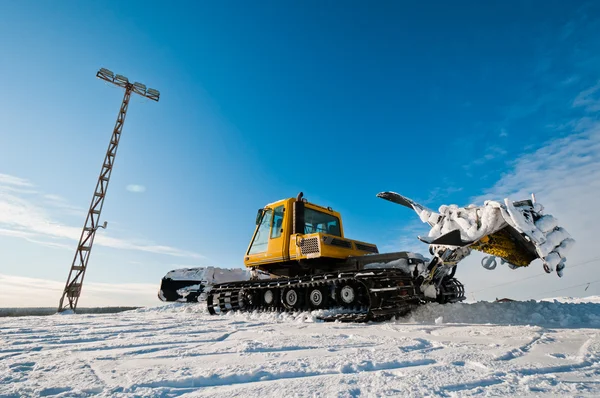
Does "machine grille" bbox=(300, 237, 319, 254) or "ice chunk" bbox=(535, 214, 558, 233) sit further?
"machine grille" bbox=(300, 237, 319, 254)

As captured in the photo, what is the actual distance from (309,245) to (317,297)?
1.20 m

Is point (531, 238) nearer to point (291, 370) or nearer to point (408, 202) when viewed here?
point (408, 202)

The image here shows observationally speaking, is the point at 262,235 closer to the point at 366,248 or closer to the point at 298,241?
the point at 298,241

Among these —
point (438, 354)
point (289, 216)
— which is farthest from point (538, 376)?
point (289, 216)

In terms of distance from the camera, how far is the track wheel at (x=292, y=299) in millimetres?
7695

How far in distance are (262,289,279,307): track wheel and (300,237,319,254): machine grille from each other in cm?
145

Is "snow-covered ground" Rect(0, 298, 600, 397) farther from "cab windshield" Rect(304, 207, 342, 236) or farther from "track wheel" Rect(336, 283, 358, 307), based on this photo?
"cab windshield" Rect(304, 207, 342, 236)

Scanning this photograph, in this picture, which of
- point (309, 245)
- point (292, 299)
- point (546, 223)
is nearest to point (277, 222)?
point (309, 245)

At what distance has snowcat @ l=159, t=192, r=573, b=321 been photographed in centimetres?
570

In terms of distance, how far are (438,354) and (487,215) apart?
138 inches

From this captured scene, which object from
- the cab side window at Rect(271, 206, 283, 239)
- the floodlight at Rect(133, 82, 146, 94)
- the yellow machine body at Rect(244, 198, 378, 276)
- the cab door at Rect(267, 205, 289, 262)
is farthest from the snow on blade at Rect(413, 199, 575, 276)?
the floodlight at Rect(133, 82, 146, 94)

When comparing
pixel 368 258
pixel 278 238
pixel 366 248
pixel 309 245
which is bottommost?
pixel 368 258

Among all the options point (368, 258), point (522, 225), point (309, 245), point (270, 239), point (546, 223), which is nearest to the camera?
point (522, 225)

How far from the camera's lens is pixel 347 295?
22.5 ft
